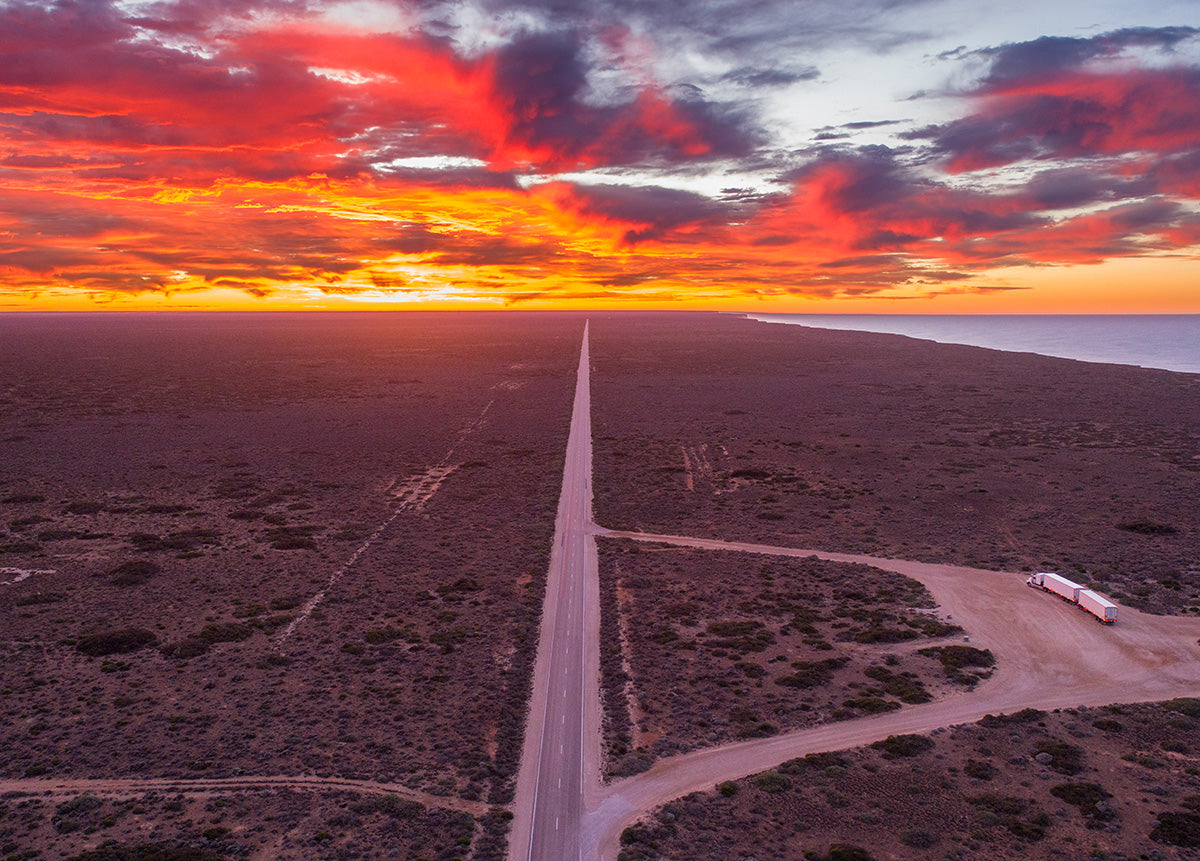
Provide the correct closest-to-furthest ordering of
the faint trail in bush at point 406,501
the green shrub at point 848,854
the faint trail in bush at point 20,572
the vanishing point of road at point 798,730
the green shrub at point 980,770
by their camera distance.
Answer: the green shrub at point 848,854 → the vanishing point of road at point 798,730 → the green shrub at point 980,770 → the faint trail in bush at point 406,501 → the faint trail in bush at point 20,572

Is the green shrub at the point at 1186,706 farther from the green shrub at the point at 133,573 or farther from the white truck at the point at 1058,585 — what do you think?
the green shrub at the point at 133,573

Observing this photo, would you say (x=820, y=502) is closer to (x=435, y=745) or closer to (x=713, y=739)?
(x=713, y=739)

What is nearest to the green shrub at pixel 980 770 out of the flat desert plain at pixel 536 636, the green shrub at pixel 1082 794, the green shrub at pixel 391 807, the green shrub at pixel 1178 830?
the flat desert plain at pixel 536 636

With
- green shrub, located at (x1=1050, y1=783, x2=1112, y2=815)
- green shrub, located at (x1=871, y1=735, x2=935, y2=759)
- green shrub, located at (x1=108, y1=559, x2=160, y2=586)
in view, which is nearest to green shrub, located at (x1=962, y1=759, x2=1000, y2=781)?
green shrub, located at (x1=871, y1=735, x2=935, y2=759)

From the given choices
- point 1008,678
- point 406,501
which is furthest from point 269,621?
point 1008,678

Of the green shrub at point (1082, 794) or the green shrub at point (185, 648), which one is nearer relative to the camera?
the green shrub at point (1082, 794)

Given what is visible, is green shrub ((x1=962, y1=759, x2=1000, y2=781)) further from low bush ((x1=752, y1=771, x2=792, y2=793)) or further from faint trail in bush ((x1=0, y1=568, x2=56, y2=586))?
faint trail in bush ((x1=0, y1=568, x2=56, y2=586))

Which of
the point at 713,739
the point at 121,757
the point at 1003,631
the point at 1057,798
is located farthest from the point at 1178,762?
the point at 121,757
